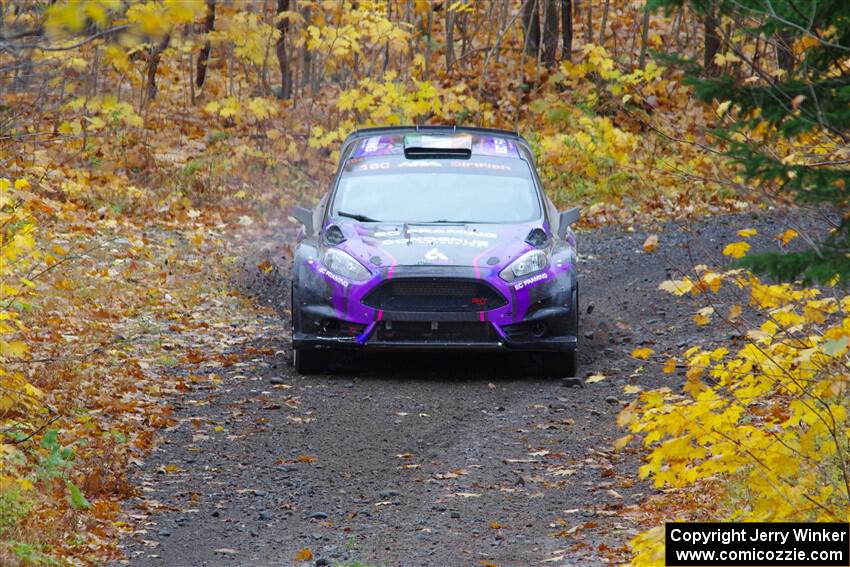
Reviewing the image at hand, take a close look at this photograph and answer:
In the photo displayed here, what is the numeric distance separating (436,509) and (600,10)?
25812mm

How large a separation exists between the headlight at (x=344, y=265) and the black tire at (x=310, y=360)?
29.2 inches

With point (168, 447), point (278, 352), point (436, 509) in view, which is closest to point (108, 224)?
point (278, 352)

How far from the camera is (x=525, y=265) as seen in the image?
29.8ft

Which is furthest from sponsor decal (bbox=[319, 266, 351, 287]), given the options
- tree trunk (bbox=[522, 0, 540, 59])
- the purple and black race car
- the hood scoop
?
tree trunk (bbox=[522, 0, 540, 59])

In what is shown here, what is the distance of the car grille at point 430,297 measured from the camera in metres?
8.97

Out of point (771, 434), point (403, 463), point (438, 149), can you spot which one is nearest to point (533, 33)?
point (438, 149)

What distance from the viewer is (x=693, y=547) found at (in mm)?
4633

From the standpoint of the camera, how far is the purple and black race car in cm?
896

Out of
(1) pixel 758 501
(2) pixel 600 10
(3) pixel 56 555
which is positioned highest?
(1) pixel 758 501

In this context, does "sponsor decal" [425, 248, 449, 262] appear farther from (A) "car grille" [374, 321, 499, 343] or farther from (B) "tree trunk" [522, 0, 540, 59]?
(B) "tree trunk" [522, 0, 540, 59]

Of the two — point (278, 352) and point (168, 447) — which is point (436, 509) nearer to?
point (168, 447)

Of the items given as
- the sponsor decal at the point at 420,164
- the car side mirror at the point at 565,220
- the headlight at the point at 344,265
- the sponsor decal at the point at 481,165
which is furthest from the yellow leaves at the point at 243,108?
the headlight at the point at 344,265

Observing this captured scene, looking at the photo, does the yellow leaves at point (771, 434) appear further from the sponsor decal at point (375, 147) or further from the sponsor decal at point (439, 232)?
the sponsor decal at point (375, 147)

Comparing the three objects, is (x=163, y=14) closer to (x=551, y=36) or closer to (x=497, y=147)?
(x=497, y=147)
